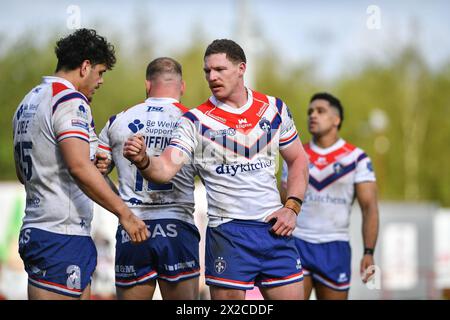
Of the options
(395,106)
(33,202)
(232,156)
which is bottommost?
(33,202)

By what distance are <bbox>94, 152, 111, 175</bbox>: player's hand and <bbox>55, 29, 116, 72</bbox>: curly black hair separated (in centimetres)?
97

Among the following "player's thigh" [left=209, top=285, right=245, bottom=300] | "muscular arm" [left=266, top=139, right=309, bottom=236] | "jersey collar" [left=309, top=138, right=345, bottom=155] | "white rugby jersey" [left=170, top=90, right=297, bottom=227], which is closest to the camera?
"player's thigh" [left=209, top=285, right=245, bottom=300]

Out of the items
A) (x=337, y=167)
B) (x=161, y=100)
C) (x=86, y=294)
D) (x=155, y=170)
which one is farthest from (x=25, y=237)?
(x=337, y=167)

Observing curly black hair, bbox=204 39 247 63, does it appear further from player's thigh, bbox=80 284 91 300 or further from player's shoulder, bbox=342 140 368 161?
player's shoulder, bbox=342 140 368 161

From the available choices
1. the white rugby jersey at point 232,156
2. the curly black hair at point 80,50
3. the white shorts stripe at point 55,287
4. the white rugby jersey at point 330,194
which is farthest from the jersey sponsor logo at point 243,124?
the white rugby jersey at point 330,194

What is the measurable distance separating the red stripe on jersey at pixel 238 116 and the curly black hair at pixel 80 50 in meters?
0.89

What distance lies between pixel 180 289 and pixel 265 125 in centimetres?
161

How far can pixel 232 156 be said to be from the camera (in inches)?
249

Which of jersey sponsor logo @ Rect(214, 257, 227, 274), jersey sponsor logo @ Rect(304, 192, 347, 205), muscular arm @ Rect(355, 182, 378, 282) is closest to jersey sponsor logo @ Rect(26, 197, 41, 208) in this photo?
jersey sponsor logo @ Rect(214, 257, 227, 274)

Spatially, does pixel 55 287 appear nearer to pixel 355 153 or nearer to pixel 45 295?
pixel 45 295

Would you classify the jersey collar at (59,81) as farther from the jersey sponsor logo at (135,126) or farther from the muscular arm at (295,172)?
the muscular arm at (295,172)

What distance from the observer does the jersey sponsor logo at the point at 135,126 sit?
6891 mm

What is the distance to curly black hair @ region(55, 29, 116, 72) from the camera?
6172 mm
